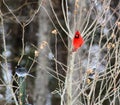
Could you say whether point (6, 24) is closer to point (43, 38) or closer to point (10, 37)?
point (10, 37)

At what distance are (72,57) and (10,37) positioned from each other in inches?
236

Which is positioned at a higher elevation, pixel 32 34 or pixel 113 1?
pixel 113 1

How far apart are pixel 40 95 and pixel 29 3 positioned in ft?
10.9

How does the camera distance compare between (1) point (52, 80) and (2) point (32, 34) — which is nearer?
(1) point (52, 80)

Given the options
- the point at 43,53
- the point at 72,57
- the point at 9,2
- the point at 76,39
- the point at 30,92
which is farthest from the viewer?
the point at 9,2

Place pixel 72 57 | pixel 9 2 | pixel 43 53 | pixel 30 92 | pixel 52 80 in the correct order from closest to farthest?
pixel 72 57, pixel 43 53, pixel 30 92, pixel 52 80, pixel 9 2

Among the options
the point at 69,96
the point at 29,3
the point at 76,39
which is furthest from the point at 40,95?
the point at 29,3

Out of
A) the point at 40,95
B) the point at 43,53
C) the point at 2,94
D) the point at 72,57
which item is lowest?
the point at 2,94

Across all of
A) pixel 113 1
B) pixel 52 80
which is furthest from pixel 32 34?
pixel 113 1

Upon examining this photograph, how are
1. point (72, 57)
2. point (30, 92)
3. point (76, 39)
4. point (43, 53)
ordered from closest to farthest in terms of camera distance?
1. point (76, 39)
2. point (72, 57)
3. point (43, 53)
4. point (30, 92)

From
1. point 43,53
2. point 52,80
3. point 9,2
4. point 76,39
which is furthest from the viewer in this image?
point 9,2

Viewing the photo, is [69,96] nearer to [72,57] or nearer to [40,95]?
[72,57]

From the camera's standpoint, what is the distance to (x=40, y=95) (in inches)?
206

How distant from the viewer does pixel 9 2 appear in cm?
866
